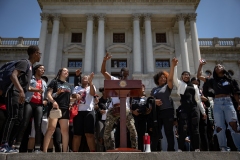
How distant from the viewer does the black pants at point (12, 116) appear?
4.07 m

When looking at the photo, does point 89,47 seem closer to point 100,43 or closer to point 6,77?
point 100,43

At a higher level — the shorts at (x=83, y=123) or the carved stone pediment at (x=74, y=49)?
the carved stone pediment at (x=74, y=49)

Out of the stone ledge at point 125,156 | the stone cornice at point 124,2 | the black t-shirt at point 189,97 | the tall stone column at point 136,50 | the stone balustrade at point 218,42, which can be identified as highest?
the stone cornice at point 124,2

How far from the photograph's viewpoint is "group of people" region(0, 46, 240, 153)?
4.43 meters

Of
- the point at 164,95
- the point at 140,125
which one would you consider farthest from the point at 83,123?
the point at 164,95

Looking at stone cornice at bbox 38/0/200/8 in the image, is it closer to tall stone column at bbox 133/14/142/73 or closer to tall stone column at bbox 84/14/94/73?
tall stone column at bbox 84/14/94/73

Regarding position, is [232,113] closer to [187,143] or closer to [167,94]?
[167,94]

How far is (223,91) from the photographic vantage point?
5.32 metres

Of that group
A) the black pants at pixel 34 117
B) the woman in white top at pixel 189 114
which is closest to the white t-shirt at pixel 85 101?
the black pants at pixel 34 117

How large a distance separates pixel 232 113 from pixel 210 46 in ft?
89.4

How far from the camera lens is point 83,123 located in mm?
5824

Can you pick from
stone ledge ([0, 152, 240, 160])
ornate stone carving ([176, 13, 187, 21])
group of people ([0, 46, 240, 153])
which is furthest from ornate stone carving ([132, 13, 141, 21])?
stone ledge ([0, 152, 240, 160])

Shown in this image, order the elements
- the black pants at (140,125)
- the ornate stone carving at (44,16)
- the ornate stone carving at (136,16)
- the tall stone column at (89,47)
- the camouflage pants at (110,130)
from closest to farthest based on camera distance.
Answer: the camouflage pants at (110,130), the black pants at (140,125), the tall stone column at (89,47), the ornate stone carving at (44,16), the ornate stone carving at (136,16)

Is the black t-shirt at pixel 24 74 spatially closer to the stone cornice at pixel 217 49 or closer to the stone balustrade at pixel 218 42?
the stone cornice at pixel 217 49
